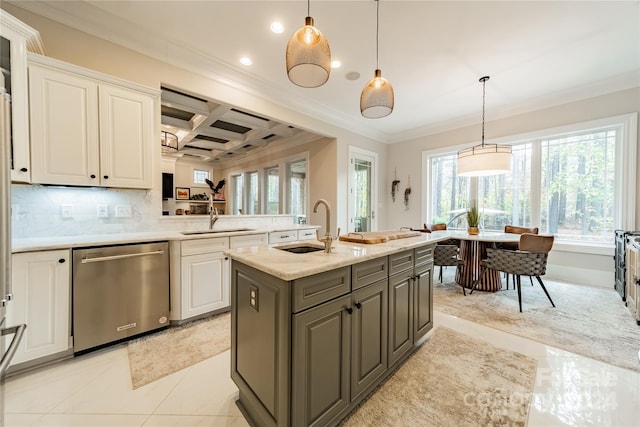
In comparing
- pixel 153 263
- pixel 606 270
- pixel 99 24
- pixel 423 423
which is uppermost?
pixel 99 24

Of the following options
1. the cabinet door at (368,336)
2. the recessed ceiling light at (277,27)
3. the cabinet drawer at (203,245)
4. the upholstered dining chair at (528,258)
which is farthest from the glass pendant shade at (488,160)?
the cabinet drawer at (203,245)

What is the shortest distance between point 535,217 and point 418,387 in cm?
410

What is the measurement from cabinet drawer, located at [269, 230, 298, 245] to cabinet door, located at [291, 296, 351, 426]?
81.2 inches

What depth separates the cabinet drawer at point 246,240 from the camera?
2.80m

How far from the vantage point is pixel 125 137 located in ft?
7.60

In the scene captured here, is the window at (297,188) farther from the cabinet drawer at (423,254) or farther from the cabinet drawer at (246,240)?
the cabinet drawer at (423,254)

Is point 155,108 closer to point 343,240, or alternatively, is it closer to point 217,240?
point 217,240

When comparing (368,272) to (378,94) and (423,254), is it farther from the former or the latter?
→ (378,94)

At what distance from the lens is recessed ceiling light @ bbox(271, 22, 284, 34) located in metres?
2.40

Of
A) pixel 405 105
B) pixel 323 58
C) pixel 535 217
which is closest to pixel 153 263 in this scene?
pixel 323 58

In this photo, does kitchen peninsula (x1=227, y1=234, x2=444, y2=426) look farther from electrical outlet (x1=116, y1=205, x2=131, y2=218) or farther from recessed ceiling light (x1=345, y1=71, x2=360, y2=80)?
recessed ceiling light (x1=345, y1=71, x2=360, y2=80)

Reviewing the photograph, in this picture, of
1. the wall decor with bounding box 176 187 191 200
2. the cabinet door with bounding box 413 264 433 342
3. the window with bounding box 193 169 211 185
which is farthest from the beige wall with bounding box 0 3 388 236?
the window with bounding box 193 169 211 185

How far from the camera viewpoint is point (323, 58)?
161 cm

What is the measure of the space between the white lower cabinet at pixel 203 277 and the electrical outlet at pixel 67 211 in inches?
40.4
